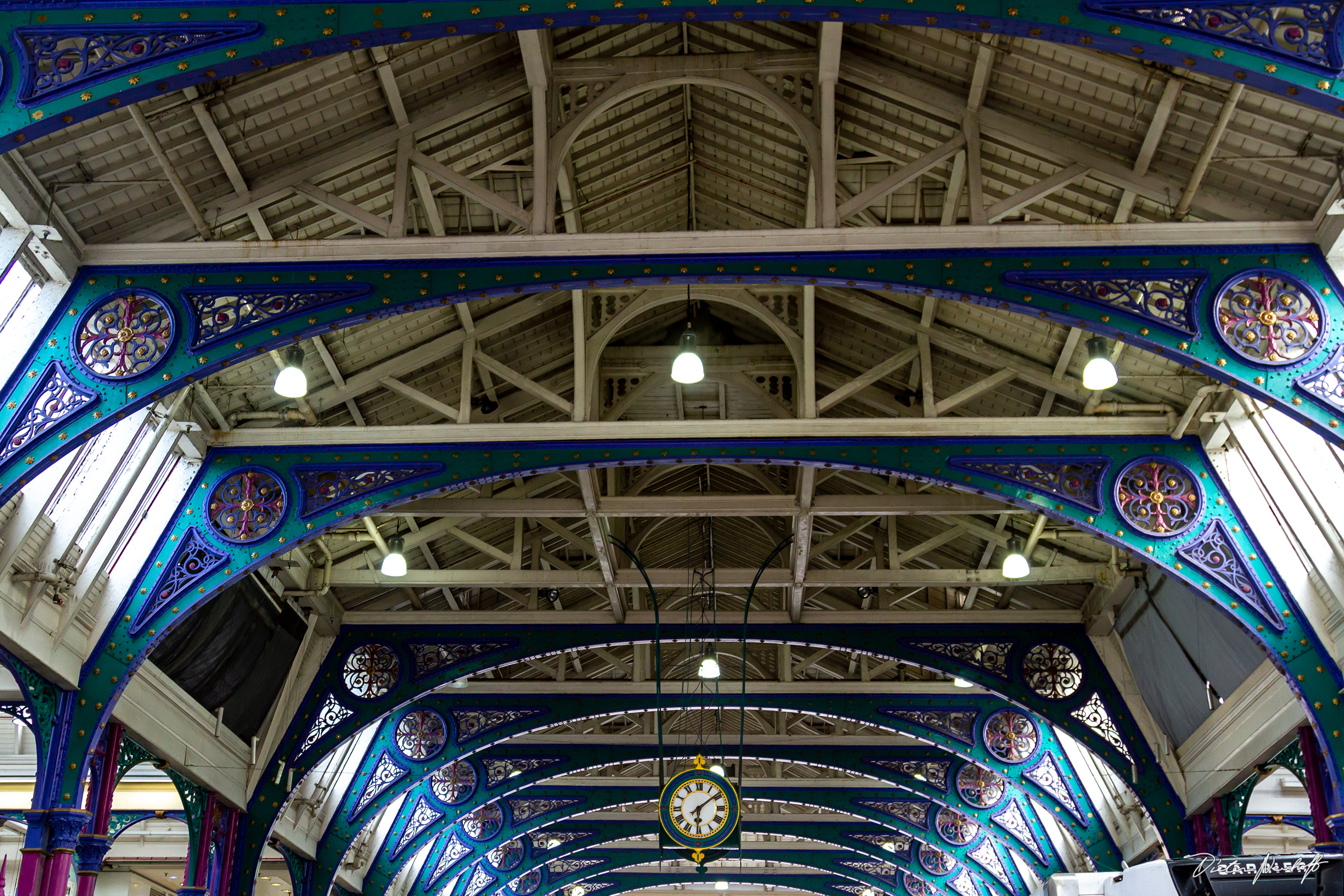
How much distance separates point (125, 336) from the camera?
41.1ft

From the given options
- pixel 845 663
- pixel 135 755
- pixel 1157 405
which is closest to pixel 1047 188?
pixel 1157 405

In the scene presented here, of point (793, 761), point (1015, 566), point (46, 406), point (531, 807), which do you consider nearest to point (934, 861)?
point (793, 761)

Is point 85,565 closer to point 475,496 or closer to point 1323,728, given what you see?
point 475,496

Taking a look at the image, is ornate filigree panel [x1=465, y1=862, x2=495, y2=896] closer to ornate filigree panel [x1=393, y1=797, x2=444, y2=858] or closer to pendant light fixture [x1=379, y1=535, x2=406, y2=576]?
ornate filigree panel [x1=393, y1=797, x2=444, y2=858]

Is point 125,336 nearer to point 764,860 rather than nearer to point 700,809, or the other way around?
point 700,809

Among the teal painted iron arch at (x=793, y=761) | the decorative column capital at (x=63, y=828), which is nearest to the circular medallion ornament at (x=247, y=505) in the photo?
the decorative column capital at (x=63, y=828)

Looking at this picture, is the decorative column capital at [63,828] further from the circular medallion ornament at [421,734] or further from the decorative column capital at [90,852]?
the circular medallion ornament at [421,734]

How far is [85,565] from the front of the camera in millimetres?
15617

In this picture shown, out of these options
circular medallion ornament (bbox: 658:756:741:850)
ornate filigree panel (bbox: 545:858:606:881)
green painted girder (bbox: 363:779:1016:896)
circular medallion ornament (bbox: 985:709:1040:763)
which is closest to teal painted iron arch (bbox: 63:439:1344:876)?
circular medallion ornament (bbox: 658:756:741:850)

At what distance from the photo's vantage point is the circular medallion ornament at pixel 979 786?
29.2 meters

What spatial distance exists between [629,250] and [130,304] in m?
5.02

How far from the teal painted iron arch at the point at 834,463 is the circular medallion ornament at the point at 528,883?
88.7ft

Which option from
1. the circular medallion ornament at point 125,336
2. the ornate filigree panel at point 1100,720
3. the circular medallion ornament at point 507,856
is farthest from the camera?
the circular medallion ornament at point 507,856

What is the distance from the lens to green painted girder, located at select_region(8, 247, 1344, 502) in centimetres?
1197
